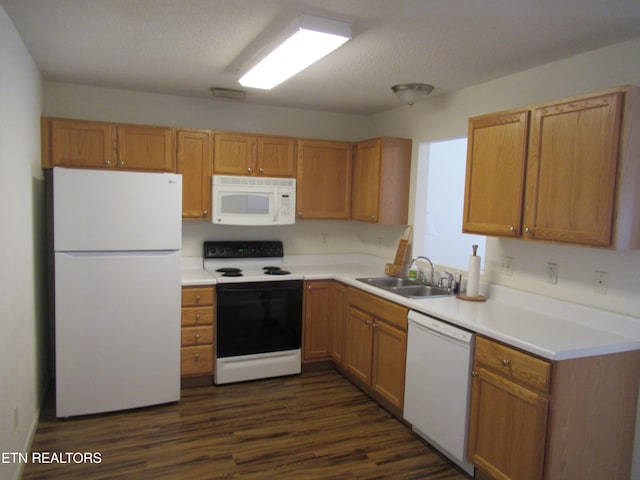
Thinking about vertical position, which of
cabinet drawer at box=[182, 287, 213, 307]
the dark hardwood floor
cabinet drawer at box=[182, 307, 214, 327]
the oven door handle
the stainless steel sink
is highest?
the stainless steel sink

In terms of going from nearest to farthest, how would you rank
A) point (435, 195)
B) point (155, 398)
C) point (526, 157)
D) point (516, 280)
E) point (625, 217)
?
point (625, 217)
point (526, 157)
point (516, 280)
point (155, 398)
point (435, 195)

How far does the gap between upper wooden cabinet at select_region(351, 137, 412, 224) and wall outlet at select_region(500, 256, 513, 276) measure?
1.14 meters

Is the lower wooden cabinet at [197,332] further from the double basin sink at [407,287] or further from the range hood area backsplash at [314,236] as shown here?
the double basin sink at [407,287]

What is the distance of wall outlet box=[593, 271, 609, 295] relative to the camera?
8.16 ft

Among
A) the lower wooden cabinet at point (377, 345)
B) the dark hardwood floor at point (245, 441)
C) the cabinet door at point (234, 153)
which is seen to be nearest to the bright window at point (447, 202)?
the lower wooden cabinet at point (377, 345)

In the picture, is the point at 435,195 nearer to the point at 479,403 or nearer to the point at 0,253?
the point at 479,403

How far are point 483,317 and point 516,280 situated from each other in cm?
54

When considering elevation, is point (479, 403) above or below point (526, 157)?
below

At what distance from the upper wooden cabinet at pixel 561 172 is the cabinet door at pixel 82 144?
270 centimetres

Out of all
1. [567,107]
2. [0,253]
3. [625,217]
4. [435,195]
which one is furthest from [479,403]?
[435,195]

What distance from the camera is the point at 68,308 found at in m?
3.07

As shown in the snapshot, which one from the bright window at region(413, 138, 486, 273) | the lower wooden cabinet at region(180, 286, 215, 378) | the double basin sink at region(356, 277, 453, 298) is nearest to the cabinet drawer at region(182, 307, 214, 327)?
the lower wooden cabinet at region(180, 286, 215, 378)

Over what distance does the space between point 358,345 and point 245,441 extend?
116cm

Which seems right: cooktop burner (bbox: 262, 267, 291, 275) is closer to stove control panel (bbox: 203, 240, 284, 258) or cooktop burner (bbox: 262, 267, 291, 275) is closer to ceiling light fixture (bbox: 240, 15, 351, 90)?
stove control panel (bbox: 203, 240, 284, 258)
